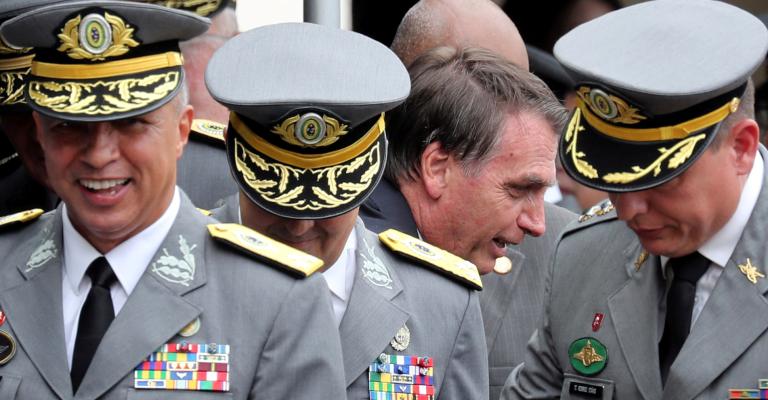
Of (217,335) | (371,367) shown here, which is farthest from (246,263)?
(371,367)

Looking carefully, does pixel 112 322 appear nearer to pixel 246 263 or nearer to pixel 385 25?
pixel 246 263

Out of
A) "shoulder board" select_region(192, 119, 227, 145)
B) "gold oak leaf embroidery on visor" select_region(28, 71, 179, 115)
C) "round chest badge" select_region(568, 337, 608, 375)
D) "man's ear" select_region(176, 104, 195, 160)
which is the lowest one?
"shoulder board" select_region(192, 119, 227, 145)

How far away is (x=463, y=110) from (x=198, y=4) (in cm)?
115

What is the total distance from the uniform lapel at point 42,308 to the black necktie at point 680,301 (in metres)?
1.48

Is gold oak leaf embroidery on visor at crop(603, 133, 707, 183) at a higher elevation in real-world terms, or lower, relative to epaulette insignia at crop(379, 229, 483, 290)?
higher

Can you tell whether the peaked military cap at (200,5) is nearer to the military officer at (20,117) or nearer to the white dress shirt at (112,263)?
the military officer at (20,117)

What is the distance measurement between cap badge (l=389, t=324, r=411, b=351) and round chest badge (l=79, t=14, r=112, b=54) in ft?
3.65

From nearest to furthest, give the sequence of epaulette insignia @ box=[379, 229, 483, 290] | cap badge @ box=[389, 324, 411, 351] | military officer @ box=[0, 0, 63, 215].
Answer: cap badge @ box=[389, 324, 411, 351]
epaulette insignia @ box=[379, 229, 483, 290]
military officer @ box=[0, 0, 63, 215]

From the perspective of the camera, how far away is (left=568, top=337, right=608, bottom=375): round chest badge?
4.16 metres

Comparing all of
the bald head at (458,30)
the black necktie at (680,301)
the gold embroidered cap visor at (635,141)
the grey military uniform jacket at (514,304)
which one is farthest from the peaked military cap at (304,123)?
the bald head at (458,30)

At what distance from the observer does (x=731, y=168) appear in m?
3.87

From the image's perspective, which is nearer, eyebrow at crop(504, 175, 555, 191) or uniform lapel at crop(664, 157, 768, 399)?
uniform lapel at crop(664, 157, 768, 399)

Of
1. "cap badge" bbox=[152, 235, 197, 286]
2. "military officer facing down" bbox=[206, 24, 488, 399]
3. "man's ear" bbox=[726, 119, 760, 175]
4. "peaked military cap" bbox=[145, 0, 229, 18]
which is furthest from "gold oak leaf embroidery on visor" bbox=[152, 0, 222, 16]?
"man's ear" bbox=[726, 119, 760, 175]

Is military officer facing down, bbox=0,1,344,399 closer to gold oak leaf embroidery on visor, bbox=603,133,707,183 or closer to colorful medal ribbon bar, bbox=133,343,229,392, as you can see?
colorful medal ribbon bar, bbox=133,343,229,392
